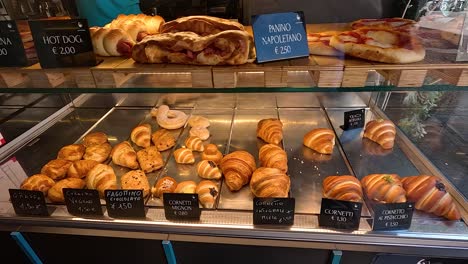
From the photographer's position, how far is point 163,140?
193 cm

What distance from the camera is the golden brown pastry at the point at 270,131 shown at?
1.83 m

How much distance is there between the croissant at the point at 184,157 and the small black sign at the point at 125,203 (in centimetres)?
40

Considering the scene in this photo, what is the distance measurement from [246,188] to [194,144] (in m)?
0.46

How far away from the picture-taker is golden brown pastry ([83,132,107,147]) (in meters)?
1.91

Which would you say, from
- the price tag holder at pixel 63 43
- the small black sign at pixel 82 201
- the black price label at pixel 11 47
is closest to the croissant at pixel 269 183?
the small black sign at pixel 82 201

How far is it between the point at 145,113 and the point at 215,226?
1.23 m

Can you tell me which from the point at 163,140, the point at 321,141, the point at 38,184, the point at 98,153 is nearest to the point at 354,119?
the point at 321,141

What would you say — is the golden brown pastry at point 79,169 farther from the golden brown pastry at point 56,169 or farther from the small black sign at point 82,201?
the small black sign at point 82,201

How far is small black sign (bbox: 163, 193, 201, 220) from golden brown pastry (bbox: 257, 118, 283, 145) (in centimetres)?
66

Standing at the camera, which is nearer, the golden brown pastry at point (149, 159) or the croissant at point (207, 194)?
the croissant at point (207, 194)

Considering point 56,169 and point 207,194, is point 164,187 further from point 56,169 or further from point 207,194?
point 56,169

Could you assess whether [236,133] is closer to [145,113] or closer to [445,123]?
[145,113]

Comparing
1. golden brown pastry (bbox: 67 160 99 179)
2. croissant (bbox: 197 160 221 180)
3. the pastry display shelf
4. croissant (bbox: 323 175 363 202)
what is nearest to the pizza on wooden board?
croissant (bbox: 323 175 363 202)

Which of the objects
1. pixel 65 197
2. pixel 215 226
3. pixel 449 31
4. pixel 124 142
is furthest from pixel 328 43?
pixel 65 197
